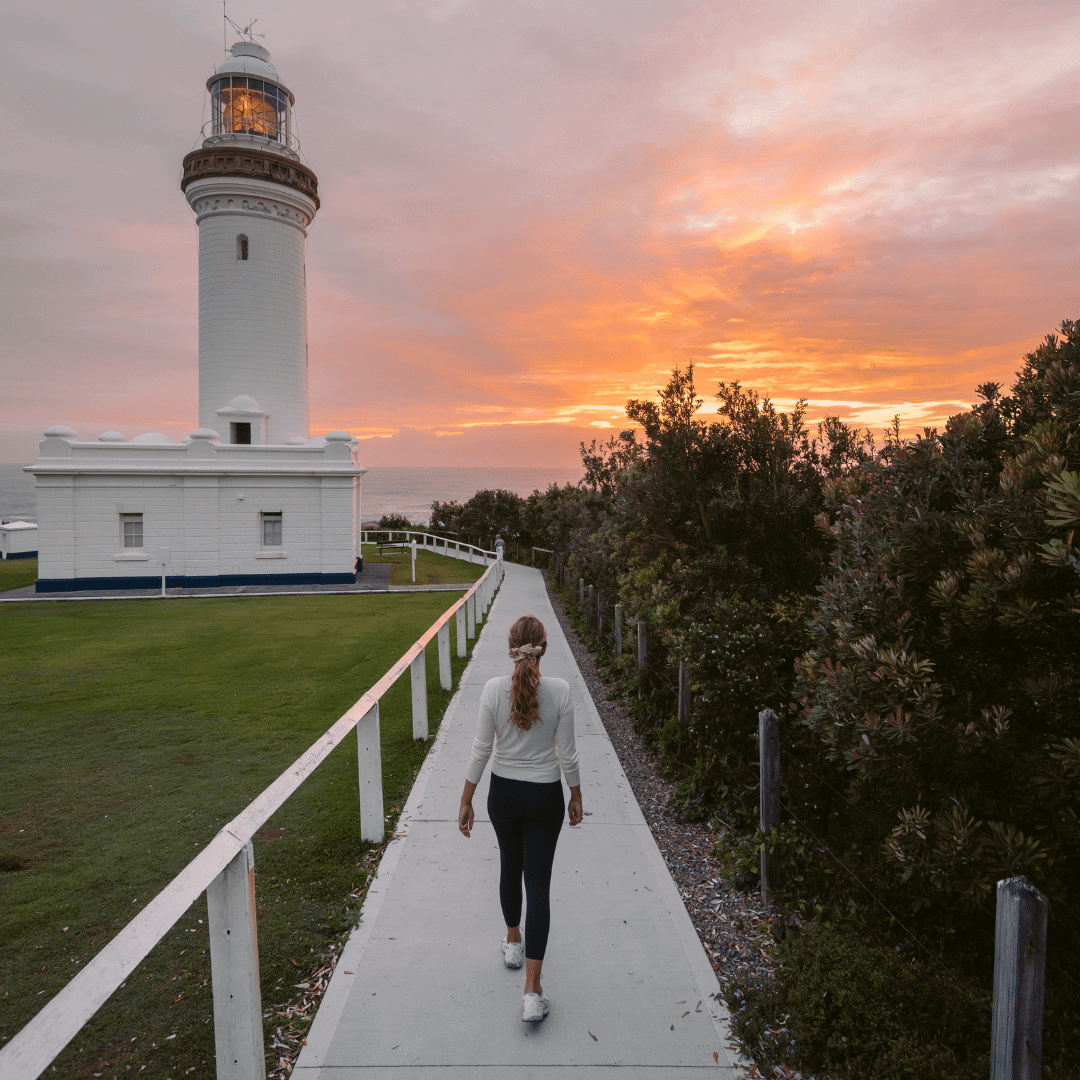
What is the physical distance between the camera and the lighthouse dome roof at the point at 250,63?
1114 inches

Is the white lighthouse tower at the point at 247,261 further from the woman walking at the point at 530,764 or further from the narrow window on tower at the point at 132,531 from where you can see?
the woman walking at the point at 530,764

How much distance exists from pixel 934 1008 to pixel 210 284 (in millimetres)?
30554

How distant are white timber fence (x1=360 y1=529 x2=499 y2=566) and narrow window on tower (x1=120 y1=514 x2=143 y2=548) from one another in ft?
34.5

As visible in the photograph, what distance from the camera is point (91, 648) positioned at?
13.8 meters

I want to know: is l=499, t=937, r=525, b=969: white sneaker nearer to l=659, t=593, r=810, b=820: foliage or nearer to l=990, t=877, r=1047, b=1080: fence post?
l=990, t=877, r=1047, b=1080: fence post

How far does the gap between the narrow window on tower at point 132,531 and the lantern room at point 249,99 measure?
606 inches

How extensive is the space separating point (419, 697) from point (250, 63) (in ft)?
106

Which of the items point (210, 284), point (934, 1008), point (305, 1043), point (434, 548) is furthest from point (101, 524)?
point (934, 1008)

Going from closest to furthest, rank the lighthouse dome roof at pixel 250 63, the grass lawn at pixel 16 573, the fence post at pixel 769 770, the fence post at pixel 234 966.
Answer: the fence post at pixel 234 966
the fence post at pixel 769 770
the grass lawn at pixel 16 573
the lighthouse dome roof at pixel 250 63

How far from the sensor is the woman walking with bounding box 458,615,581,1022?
3.34 meters

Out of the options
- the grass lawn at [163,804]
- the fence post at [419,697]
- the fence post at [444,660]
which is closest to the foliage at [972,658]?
the grass lawn at [163,804]

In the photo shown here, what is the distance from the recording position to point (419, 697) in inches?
294

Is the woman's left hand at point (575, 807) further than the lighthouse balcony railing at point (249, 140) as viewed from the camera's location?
No

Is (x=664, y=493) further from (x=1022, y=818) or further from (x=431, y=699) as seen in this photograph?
(x=1022, y=818)
